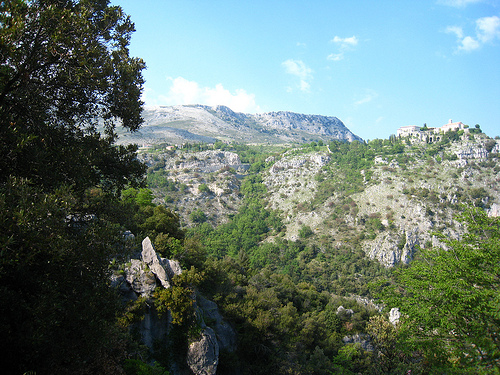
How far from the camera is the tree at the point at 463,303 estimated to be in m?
8.55

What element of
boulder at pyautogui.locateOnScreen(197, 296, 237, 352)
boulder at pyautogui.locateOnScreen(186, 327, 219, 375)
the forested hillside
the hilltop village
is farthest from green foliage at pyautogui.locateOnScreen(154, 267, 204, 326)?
the hilltop village

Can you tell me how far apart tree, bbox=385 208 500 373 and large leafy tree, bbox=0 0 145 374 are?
32.9 feet

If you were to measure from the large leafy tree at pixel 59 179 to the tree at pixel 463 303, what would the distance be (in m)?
10.0

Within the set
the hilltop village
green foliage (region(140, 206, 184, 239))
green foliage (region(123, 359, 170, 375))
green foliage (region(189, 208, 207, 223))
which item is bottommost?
green foliage (region(189, 208, 207, 223))

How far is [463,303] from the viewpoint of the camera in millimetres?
9039

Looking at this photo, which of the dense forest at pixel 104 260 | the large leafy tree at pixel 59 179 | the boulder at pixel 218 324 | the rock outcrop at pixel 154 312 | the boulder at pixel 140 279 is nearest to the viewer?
the large leafy tree at pixel 59 179

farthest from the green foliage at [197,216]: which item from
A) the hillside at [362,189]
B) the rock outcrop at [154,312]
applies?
the rock outcrop at [154,312]

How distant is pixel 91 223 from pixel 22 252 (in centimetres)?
180

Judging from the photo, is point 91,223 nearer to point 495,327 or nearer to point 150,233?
point 495,327

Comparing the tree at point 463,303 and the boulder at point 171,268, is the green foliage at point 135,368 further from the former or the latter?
the tree at point 463,303

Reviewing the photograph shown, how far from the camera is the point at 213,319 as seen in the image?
18.4 m

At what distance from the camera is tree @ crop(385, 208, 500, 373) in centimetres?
855

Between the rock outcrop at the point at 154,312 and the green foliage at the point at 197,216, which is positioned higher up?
the rock outcrop at the point at 154,312

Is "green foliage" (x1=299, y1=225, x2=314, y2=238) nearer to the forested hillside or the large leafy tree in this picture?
the forested hillside
